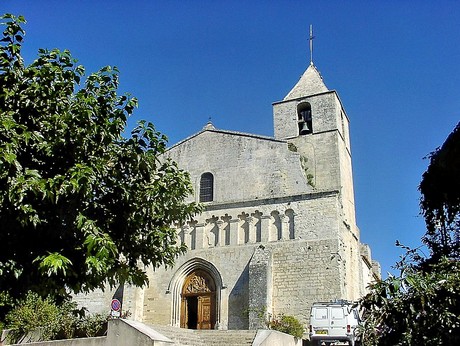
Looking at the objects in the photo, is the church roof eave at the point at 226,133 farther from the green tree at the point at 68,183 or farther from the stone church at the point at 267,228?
the green tree at the point at 68,183

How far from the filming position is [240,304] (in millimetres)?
24234

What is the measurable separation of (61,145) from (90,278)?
2.50 meters

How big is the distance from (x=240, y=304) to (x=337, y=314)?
704 cm

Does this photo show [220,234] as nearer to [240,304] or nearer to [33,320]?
[240,304]

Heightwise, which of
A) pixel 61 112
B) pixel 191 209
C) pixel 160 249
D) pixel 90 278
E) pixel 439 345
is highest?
pixel 61 112

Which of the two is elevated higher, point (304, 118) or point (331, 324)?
point (304, 118)

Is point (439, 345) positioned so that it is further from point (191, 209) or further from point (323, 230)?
point (323, 230)

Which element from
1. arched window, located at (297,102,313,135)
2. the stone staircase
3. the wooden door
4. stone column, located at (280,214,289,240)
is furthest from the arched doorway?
arched window, located at (297,102,313,135)

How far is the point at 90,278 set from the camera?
30.8ft

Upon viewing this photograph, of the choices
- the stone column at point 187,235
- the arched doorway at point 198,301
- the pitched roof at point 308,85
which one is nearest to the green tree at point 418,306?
the arched doorway at point 198,301

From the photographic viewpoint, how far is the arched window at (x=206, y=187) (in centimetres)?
2767

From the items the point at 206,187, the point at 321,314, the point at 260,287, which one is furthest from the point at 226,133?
the point at 321,314

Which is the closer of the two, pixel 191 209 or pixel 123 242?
pixel 123 242

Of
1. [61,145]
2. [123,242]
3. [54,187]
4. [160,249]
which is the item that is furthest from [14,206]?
[160,249]
